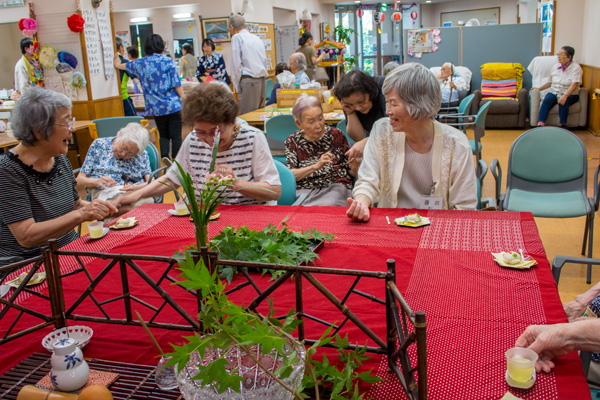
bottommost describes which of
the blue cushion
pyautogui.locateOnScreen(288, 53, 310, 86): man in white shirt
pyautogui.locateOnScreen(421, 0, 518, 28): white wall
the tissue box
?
the blue cushion

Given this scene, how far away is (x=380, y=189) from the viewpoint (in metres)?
2.71

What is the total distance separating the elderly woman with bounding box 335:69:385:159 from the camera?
352 cm

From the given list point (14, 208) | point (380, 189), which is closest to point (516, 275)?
point (380, 189)

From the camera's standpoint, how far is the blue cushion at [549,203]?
3.38 metres

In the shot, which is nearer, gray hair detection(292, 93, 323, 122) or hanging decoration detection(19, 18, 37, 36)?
gray hair detection(292, 93, 323, 122)

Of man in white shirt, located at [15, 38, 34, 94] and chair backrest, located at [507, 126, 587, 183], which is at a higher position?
man in white shirt, located at [15, 38, 34, 94]

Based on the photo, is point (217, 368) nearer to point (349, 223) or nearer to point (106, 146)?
point (349, 223)

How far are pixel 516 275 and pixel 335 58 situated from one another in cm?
1122

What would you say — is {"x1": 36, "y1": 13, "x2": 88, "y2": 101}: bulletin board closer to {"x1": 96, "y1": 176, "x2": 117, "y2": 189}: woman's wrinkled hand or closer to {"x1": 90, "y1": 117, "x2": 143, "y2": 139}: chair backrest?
{"x1": 90, "y1": 117, "x2": 143, "y2": 139}: chair backrest

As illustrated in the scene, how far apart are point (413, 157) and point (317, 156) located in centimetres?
101

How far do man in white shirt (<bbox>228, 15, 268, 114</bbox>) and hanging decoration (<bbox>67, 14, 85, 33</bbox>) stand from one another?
6.75 feet

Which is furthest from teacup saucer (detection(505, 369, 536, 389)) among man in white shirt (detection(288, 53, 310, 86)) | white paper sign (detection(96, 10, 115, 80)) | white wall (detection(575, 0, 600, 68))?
white wall (detection(575, 0, 600, 68))

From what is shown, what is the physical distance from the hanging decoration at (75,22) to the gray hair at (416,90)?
18.6 feet

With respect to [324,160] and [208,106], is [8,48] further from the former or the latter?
[208,106]
